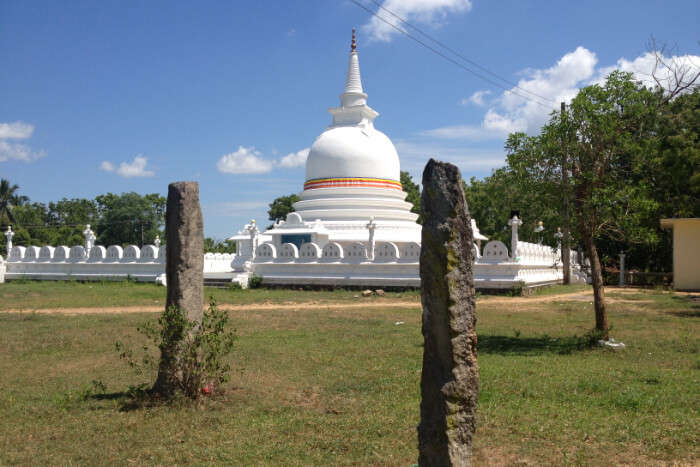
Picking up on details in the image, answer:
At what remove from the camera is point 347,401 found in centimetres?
686

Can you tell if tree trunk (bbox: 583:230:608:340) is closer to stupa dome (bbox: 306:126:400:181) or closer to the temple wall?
the temple wall

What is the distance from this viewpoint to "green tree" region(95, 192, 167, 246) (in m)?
56.4

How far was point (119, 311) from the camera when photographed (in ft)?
53.1

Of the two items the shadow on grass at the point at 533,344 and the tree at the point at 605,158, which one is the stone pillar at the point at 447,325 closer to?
the shadow on grass at the point at 533,344

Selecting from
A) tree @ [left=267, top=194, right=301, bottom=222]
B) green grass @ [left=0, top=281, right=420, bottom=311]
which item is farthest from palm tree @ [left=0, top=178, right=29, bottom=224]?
green grass @ [left=0, top=281, right=420, bottom=311]

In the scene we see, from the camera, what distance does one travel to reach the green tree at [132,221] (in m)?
56.4

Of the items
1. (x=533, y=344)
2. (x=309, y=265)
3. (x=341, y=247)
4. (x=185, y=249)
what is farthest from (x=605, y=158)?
(x=309, y=265)

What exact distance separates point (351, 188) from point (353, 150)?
7.08ft

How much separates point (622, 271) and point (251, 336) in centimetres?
2392

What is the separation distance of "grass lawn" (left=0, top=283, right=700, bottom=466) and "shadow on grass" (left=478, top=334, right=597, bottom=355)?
0.05m

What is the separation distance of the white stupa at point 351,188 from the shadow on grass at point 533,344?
50.8 feet

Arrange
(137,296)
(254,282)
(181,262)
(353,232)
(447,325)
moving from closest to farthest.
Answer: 1. (447,325)
2. (181,262)
3. (137,296)
4. (254,282)
5. (353,232)

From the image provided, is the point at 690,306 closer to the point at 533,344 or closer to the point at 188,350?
the point at 533,344

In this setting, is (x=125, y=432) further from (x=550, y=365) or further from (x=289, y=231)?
(x=289, y=231)
